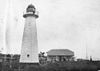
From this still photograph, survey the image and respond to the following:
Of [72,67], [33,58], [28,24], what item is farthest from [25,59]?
[72,67]

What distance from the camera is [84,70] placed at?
55.7 feet

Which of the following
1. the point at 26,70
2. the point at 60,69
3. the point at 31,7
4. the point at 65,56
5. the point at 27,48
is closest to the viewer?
the point at 26,70

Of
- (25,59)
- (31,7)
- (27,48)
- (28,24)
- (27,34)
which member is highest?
(31,7)

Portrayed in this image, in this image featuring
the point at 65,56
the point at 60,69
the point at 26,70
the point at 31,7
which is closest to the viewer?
the point at 26,70

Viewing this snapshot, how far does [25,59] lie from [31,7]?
727cm

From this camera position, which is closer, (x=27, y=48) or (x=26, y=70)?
(x=26, y=70)

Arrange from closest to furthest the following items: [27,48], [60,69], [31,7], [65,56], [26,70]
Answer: [26,70]
[60,69]
[27,48]
[31,7]
[65,56]

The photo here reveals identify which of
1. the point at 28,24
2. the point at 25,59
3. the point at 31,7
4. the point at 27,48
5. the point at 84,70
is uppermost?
the point at 31,7

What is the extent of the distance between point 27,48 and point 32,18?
419 centimetres

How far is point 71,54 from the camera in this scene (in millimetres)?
53156

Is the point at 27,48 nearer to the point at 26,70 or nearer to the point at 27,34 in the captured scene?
the point at 27,34

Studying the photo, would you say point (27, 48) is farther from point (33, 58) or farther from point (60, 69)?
point (60, 69)

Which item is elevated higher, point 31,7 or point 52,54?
point 31,7

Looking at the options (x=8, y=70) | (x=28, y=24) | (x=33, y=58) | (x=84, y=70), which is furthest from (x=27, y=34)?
(x=84, y=70)
